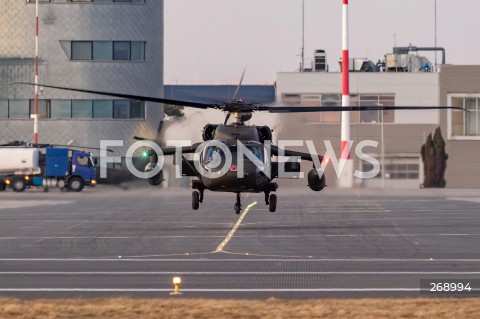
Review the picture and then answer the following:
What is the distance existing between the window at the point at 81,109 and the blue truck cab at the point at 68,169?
11159 millimetres

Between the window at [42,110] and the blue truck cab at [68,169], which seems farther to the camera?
the window at [42,110]

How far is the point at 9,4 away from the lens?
108938 mm

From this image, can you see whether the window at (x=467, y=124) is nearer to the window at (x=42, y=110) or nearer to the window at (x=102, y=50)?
the window at (x=102, y=50)

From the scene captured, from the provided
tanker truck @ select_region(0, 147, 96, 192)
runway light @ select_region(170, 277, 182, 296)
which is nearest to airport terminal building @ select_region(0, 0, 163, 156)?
tanker truck @ select_region(0, 147, 96, 192)

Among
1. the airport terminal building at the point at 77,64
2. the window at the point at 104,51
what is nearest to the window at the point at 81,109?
the airport terminal building at the point at 77,64

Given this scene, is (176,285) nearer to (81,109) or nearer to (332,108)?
(332,108)

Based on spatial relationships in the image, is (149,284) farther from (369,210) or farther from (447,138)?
(447,138)

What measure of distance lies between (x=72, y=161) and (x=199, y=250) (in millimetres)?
45762

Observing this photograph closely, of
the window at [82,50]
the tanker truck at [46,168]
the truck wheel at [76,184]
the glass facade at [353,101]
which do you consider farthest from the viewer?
the glass facade at [353,101]

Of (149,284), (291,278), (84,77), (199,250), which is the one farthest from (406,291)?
(84,77)

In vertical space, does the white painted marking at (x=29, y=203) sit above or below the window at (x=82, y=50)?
below

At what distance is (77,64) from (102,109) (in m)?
5.33

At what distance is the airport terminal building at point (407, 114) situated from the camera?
116562 mm

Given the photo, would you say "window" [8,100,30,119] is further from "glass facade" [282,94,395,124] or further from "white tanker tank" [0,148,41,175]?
"glass facade" [282,94,395,124]
